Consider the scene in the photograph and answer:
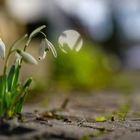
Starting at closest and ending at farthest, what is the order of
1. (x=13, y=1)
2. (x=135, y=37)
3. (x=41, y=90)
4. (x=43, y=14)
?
1. (x=41, y=90)
2. (x=13, y=1)
3. (x=43, y=14)
4. (x=135, y=37)

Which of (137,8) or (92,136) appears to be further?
(137,8)

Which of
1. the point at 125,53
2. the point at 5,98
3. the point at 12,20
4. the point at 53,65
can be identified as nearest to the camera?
the point at 5,98

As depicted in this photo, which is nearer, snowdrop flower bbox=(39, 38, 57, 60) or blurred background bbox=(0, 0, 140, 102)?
snowdrop flower bbox=(39, 38, 57, 60)

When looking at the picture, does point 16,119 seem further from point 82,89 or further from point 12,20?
point 12,20

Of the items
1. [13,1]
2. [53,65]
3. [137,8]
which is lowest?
[53,65]

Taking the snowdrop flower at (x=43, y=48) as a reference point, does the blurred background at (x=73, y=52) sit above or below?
above

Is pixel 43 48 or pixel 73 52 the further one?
pixel 73 52

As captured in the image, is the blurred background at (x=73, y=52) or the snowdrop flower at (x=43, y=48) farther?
the blurred background at (x=73, y=52)

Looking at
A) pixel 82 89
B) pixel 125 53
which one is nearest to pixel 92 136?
pixel 82 89

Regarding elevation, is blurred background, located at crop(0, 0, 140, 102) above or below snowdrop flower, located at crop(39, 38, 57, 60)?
above

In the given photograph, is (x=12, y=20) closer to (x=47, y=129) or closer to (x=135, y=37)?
(x=47, y=129)

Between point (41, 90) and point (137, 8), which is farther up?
point (137, 8)
